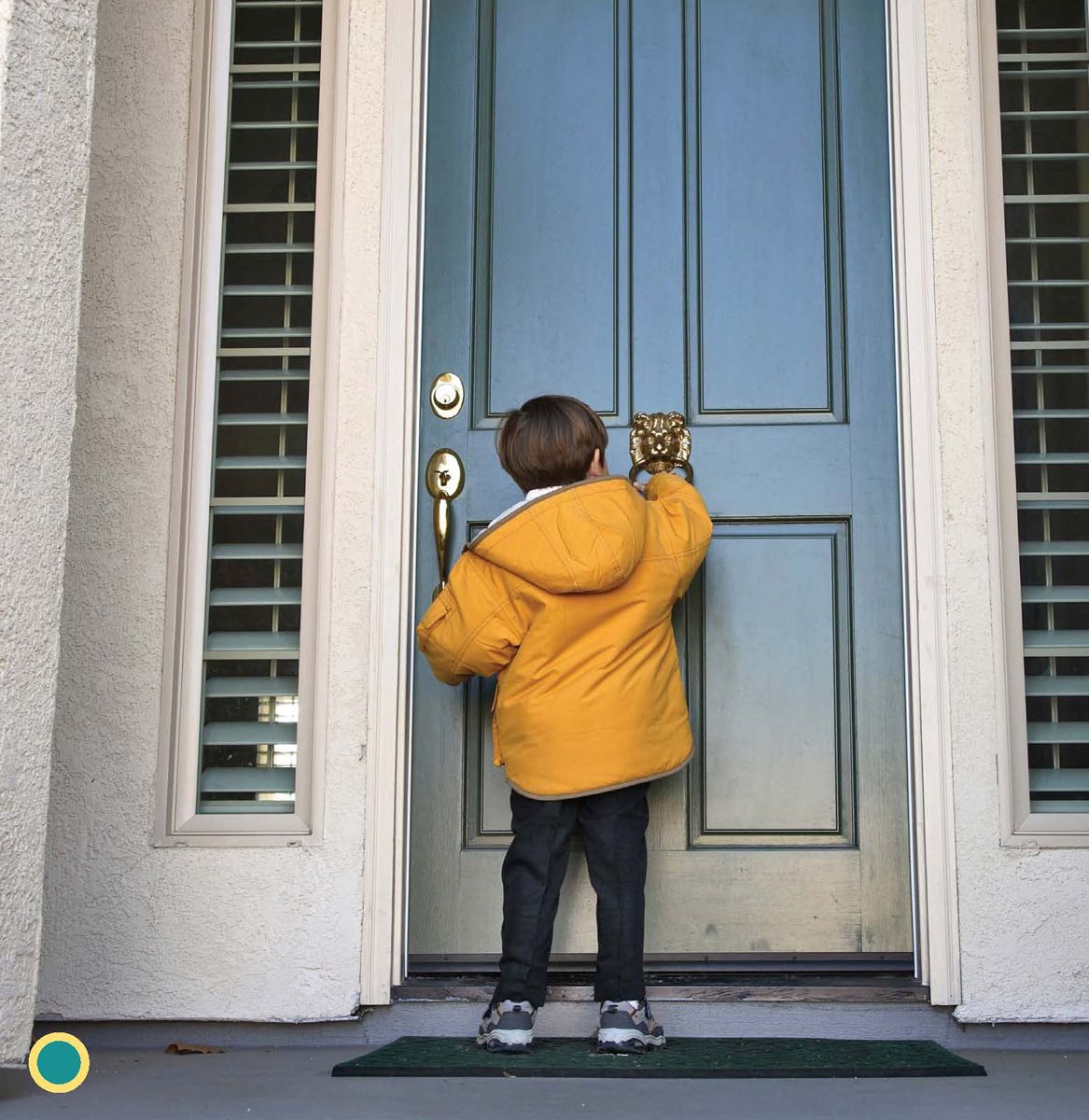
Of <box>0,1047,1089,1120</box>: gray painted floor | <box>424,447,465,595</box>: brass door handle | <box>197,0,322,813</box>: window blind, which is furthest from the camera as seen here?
<box>424,447,465,595</box>: brass door handle

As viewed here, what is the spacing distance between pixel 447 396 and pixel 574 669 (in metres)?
0.81

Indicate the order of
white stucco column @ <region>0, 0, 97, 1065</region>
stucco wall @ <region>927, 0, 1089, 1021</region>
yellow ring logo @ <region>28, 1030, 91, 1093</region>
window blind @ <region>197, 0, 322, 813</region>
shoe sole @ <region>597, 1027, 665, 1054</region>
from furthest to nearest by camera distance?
window blind @ <region>197, 0, 322, 813</region>, stucco wall @ <region>927, 0, 1089, 1021</region>, shoe sole @ <region>597, 1027, 665, 1054</region>, yellow ring logo @ <region>28, 1030, 91, 1093</region>, white stucco column @ <region>0, 0, 97, 1065</region>

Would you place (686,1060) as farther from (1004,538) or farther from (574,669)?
(1004,538)

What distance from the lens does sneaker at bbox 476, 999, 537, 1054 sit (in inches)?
111

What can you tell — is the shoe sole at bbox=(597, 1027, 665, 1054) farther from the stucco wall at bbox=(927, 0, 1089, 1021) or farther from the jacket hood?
the jacket hood

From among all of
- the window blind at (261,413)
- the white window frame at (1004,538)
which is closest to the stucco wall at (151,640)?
the window blind at (261,413)

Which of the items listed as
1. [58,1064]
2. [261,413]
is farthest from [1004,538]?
[58,1064]

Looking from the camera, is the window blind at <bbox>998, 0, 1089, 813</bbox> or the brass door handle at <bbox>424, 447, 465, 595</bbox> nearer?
the window blind at <bbox>998, 0, 1089, 813</bbox>

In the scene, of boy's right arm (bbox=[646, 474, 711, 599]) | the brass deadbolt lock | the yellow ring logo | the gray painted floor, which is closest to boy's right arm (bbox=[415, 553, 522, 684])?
boy's right arm (bbox=[646, 474, 711, 599])

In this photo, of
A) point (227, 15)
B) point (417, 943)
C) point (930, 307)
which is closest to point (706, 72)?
point (930, 307)

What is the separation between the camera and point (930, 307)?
10.4ft

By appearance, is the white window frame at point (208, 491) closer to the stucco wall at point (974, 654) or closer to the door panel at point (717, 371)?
the door panel at point (717, 371)

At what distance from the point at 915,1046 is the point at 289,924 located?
4.32 ft

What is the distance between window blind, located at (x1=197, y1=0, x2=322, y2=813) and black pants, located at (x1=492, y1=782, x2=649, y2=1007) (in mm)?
580
